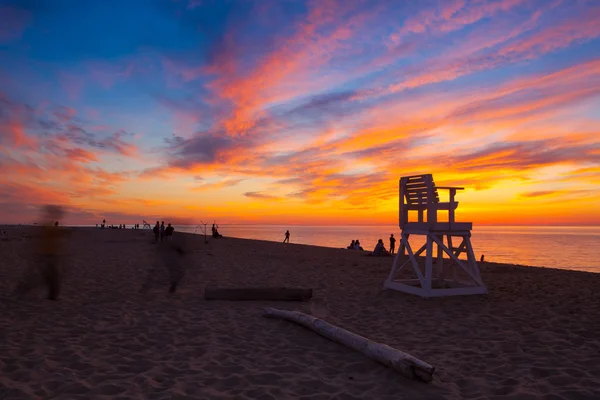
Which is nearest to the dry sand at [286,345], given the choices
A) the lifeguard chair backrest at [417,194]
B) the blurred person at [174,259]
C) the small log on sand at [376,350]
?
the small log on sand at [376,350]

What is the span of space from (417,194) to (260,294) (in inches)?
199

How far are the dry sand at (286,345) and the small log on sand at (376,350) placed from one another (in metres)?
0.12

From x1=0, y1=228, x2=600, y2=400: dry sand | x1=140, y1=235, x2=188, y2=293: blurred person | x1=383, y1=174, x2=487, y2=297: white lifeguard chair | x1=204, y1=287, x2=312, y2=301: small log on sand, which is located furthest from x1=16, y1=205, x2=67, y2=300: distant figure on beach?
x1=383, y1=174, x2=487, y2=297: white lifeguard chair

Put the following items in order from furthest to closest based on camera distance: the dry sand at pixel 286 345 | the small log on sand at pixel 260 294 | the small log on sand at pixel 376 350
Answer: the small log on sand at pixel 260 294, the small log on sand at pixel 376 350, the dry sand at pixel 286 345

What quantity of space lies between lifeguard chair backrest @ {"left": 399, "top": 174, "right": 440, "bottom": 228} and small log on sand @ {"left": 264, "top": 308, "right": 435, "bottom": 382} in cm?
502

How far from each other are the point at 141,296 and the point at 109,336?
12.7 ft

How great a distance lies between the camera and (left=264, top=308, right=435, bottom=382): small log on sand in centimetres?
495

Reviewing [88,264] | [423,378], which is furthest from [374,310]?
[88,264]

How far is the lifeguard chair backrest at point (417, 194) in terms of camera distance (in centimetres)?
1070

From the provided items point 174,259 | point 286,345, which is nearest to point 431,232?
point 286,345

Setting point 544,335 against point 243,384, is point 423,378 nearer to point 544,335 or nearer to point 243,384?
point 243,384

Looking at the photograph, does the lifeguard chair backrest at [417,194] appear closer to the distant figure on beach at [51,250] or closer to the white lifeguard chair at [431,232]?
the white lifeguard chair at [431,232]

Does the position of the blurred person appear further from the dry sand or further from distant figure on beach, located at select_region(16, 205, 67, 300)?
distant figure on beach, located at select_region(16, 205, 67, 300)

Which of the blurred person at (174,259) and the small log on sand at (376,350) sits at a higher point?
the blurred person at (174,259)
